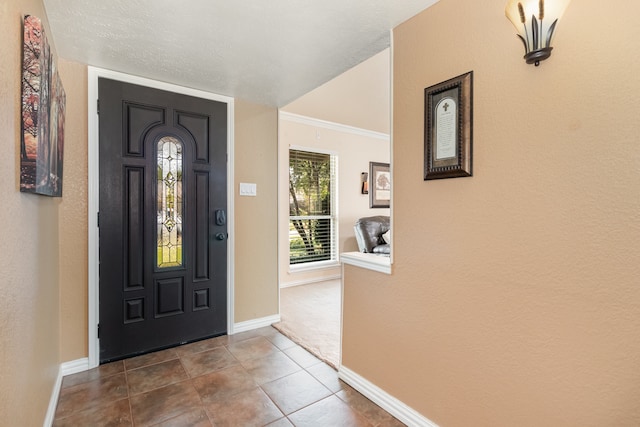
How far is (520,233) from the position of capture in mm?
1251

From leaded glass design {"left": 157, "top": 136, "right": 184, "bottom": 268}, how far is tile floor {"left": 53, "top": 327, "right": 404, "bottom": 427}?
80 centimetres

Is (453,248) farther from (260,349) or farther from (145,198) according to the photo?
(145,198)

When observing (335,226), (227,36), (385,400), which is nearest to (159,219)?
(227,36)

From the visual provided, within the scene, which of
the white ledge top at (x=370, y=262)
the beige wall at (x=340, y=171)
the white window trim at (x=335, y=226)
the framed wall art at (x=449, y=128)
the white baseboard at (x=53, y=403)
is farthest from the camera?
the white window trim at (x=335, y=226)

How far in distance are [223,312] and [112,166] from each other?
1522 millimetres

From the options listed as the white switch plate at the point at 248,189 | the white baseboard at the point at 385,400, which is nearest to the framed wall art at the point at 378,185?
the white switch plate at the point at 248,189

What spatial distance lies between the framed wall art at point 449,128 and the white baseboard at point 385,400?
127 centimetres

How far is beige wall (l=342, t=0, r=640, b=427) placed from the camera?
101 cm

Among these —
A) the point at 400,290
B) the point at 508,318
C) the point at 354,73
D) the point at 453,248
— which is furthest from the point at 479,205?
the point at 354,73

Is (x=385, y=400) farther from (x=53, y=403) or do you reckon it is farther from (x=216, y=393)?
(x=53, y=403)

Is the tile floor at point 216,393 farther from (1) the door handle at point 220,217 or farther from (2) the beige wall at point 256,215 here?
(1) the door handle at point 220,217

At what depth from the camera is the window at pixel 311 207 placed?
462 centimetres

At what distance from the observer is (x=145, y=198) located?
2418 mm

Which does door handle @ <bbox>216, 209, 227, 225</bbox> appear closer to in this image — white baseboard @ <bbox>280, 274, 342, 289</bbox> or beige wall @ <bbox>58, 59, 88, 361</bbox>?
beige wall @ <bbox>58, 59, 88, 361</bbox>
